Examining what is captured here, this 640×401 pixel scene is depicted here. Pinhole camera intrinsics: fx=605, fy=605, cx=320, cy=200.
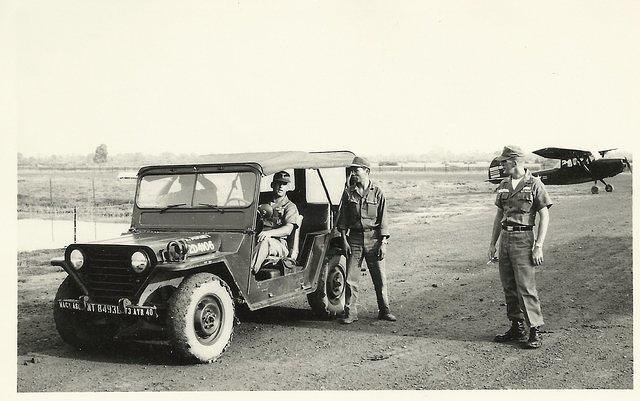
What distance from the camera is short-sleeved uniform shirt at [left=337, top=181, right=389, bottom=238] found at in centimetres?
653

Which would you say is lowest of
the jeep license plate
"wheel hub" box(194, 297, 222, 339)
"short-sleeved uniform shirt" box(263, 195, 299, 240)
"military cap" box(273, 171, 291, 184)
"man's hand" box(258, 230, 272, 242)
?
"wheel hub" box(194, 297, 222, 339)

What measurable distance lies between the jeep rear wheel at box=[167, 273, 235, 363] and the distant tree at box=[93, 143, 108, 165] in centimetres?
461

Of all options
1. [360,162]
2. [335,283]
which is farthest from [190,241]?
[335,283]

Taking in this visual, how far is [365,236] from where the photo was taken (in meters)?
A: 6.56

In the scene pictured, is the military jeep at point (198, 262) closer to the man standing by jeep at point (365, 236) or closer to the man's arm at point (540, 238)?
the man standing by jeep at point (365, 236)

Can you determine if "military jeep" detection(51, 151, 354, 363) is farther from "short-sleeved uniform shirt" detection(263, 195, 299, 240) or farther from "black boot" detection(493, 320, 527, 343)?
"black boot" detection(493, 320, 527, 343)

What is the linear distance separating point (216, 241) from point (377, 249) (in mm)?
1850

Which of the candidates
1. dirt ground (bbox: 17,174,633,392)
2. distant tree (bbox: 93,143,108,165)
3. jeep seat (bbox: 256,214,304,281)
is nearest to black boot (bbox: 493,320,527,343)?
dirt ground (bbox: 17,174,633,392)

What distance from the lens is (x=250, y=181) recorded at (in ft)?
19.1

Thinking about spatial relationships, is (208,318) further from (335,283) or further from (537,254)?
(537,254)

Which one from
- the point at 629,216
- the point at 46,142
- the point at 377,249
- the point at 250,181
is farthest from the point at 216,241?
the point at 629,216

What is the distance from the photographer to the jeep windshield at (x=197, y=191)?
584 centimetres

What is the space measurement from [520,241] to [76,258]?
3.97 m

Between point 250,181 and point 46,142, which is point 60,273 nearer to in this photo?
point 46,142
